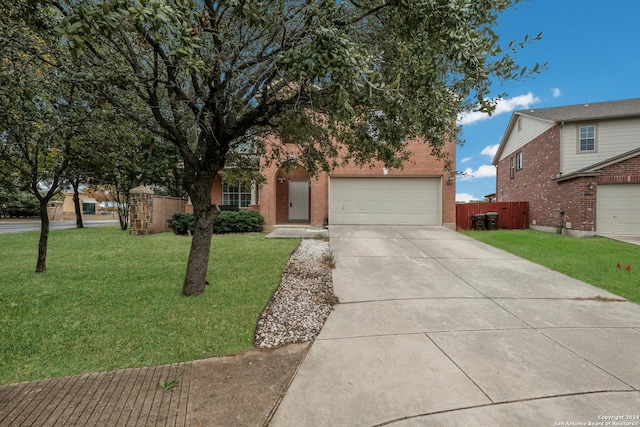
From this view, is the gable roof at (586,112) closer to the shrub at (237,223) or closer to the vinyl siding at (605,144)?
the vinyl siding at (605,144)

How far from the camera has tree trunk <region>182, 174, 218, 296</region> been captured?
510 centimetres

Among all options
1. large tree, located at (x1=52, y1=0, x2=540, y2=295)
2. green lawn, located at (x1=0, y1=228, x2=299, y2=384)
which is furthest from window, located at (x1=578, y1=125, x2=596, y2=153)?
green lawn, located at (x1=0, y1=228, x2=299, y2=384)

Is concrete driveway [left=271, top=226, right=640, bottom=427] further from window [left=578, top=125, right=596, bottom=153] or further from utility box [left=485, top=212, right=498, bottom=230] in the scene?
window [left=578, top=125, right=596, bottom=153]

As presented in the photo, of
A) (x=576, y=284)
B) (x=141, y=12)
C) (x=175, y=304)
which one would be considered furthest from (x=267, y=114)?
(x=576, y=284)

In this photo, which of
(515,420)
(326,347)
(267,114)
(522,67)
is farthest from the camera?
(267,114)

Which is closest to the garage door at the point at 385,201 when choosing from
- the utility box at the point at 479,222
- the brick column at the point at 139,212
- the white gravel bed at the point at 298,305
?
the utility box at the point at 479,222

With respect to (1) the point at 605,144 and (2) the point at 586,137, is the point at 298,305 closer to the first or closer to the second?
(2) the point at 586,137

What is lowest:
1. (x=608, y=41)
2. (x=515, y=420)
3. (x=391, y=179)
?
(x=515, y=420)

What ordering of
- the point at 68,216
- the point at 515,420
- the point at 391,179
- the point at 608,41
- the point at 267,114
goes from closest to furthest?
the point at 515,420 → the point at 267,114 → the point at 608,41 → the point at 391,179 → the point at 68,216

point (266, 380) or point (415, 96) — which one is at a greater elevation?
point (415, 96)

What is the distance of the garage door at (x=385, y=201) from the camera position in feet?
46.2

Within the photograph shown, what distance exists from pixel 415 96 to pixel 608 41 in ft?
40.6

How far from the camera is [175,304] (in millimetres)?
4676

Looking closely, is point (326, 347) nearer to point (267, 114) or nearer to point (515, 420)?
point (515, 420)
